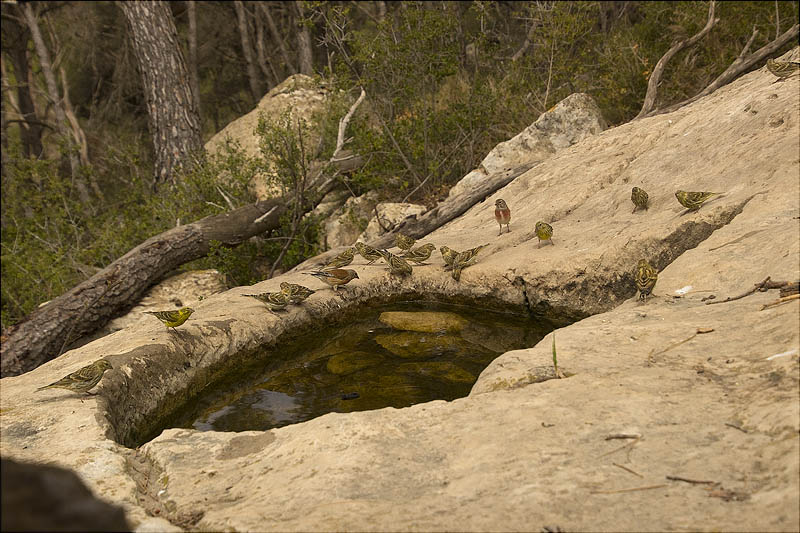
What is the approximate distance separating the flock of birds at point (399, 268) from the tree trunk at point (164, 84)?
855cm

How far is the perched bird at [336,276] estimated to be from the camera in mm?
7750

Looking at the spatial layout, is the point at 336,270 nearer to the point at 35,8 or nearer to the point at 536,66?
the point at 536,66

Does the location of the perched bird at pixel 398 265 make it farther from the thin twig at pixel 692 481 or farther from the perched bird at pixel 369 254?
the thin twig at pixel 692 481

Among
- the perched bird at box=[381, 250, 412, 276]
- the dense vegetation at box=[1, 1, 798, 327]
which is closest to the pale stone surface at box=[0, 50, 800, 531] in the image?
the perched bird at box=[381, 250, 412, 276]

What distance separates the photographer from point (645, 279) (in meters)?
5.69

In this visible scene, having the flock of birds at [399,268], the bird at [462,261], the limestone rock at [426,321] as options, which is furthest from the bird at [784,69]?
the limestone rock at [426,321]

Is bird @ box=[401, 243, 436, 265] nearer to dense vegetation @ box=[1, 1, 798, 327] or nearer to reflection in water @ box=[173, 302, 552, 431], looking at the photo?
reflection in water @ box=[173, 302, 552, 431]

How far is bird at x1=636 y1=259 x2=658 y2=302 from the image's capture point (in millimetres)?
5680

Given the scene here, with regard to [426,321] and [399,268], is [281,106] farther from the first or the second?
[426,321]

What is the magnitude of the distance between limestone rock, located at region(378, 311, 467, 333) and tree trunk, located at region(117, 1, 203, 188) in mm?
9836

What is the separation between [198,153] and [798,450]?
47.9ft

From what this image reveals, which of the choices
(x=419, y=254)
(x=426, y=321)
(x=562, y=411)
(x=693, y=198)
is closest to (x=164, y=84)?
(x=419, y=254)

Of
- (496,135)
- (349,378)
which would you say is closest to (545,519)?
(349,378)

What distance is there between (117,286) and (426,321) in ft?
20.0
